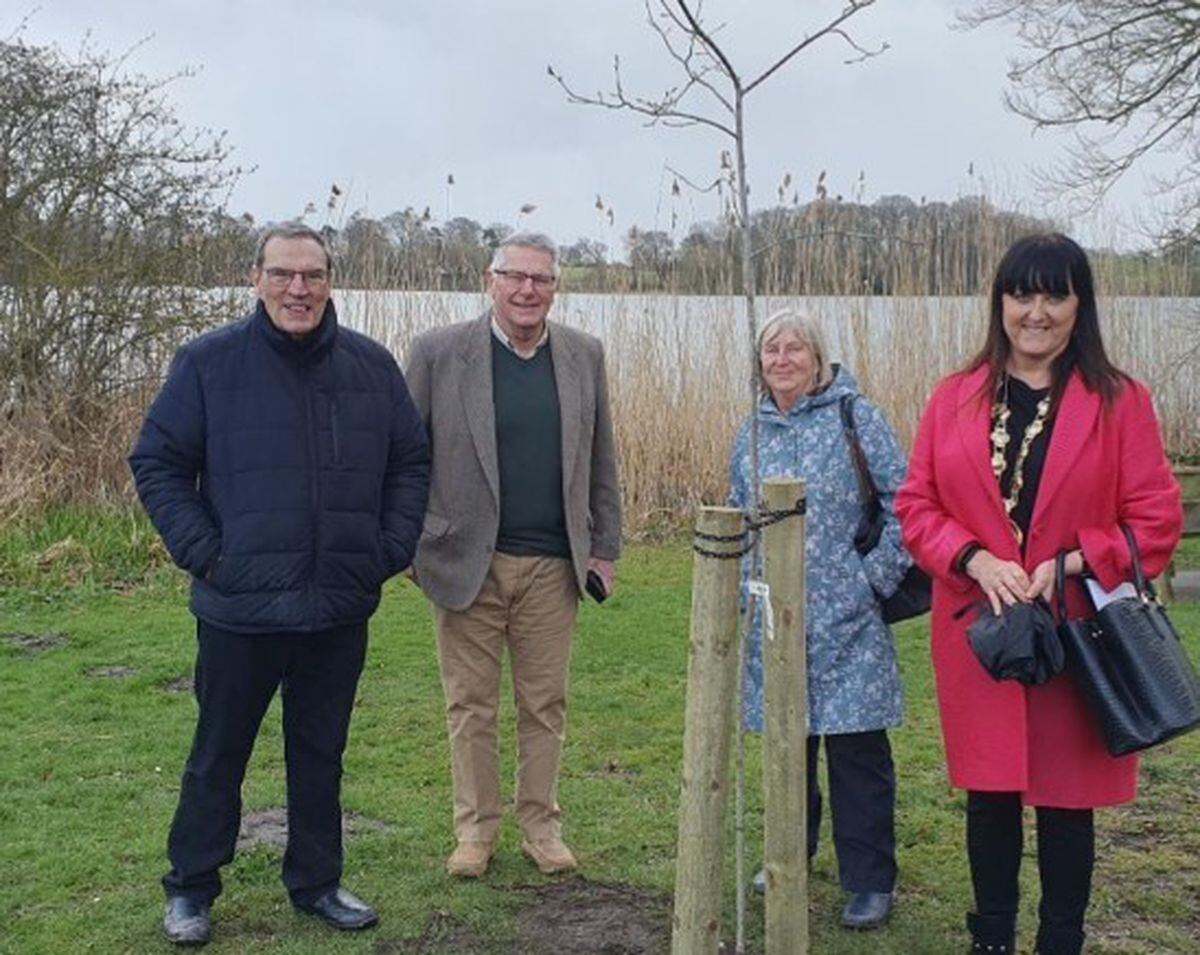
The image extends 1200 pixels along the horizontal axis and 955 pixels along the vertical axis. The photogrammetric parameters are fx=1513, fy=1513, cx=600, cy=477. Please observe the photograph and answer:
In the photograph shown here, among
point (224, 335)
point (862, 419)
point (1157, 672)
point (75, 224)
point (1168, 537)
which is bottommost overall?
point (1157, 672)

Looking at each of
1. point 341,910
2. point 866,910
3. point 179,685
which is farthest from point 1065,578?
point 179,685

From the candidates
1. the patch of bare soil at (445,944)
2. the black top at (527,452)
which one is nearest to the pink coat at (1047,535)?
the black top at (527,452)

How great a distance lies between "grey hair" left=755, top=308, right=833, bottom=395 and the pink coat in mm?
528

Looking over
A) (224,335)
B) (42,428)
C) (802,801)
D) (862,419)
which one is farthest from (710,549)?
(42,428)

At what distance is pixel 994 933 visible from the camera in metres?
3.54

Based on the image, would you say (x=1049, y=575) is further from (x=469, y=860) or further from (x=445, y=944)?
(x=469, y=860)

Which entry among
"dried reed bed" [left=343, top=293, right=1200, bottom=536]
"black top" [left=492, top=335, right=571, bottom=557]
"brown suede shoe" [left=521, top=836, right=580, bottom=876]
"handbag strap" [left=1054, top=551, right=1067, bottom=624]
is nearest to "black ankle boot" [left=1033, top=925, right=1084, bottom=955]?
"handbag strap" [left=1054, top=551, right=1067, bottom=624]

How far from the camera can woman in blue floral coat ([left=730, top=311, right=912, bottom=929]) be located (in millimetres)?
3871

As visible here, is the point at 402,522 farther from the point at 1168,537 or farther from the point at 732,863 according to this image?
the point at 1168,537

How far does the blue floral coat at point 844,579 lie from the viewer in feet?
12.7

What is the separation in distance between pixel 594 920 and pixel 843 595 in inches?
42.5

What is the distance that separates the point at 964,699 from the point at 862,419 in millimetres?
822

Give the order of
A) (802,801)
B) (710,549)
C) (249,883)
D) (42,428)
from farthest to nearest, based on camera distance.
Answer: (42,428)
(249,883)
(802,801)
(710,549)

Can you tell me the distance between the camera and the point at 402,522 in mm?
3828
